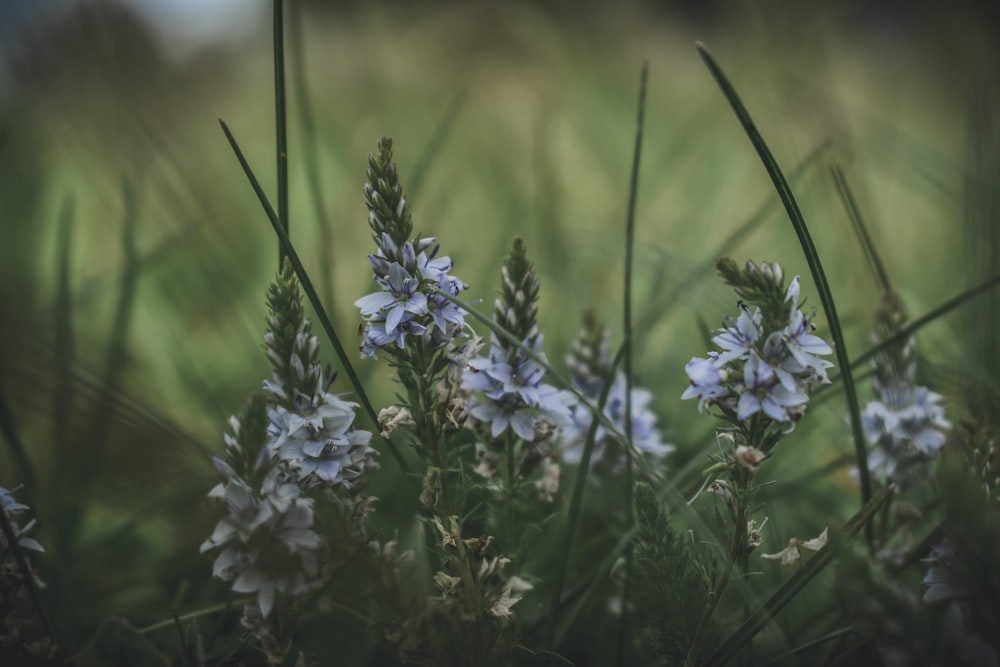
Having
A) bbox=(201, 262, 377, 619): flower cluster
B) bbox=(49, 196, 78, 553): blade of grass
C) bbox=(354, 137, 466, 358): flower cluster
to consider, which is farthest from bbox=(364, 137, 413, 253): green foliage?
bbox=(49, 196, 78, 553): blade of grass

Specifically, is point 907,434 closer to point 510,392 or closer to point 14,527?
point 510,392

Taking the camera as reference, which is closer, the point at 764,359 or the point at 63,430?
the point at 764,359

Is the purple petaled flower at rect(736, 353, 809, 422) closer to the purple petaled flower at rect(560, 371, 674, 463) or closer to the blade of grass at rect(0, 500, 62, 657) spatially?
the purple petaled flower at rect(560, 371, 674, 463)

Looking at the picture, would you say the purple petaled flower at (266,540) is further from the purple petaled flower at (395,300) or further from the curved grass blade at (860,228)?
the curved grass blade at (860,228)

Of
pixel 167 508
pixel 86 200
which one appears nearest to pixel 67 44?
pixel 86 200

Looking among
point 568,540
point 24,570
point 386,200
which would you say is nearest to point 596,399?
point 568,540

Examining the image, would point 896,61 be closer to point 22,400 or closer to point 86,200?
point 86,200
